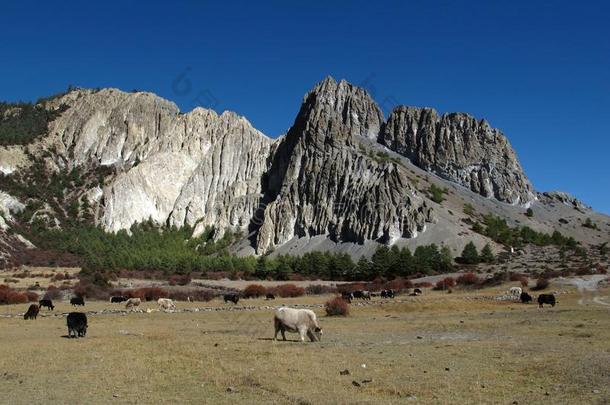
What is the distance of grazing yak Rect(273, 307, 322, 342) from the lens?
85.6 ft

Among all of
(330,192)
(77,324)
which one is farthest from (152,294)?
(330,192)

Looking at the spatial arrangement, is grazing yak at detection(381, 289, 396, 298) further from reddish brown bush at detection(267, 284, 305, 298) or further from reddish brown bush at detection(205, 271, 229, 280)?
reddish brown bush at detection(205, 271, 229, 280)

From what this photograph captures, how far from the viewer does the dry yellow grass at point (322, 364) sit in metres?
14.9

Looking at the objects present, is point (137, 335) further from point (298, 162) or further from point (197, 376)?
point (298, 162)

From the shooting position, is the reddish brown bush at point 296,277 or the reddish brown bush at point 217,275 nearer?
the reddish brown bush at point 296,277

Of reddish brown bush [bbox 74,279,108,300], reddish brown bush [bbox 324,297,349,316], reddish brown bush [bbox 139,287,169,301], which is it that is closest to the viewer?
reddish brown bush [bbox 324,297,349,316]

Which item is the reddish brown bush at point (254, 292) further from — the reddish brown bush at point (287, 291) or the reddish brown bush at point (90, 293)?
the reddish brown bush at point (90, 293)

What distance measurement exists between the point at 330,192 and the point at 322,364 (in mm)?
146660

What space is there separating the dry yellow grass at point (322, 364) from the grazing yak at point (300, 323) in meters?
0.62

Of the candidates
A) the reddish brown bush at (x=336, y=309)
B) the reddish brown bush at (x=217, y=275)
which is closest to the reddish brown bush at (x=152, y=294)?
the reddish brown bush at (x=336, y=309)

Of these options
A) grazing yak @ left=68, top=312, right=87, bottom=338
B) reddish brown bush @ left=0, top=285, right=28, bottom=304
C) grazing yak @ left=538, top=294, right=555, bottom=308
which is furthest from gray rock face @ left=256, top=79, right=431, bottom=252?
grazing yak @ left=68, top=312, right=87, bottom=338

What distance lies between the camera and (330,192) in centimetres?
16550

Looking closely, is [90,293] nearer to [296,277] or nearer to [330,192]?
[296,277]

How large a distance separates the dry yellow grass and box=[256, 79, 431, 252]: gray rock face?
112 m
